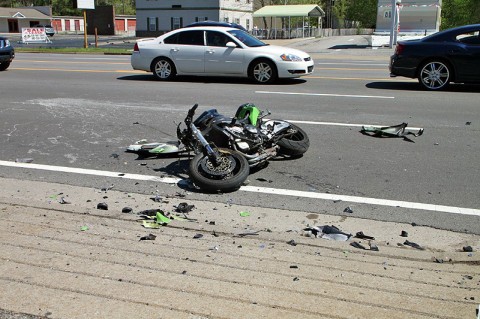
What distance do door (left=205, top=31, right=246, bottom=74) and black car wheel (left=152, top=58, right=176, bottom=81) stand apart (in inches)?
46.1

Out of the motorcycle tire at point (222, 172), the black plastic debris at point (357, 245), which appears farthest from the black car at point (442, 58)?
the black plastic debris at point (357, 245)

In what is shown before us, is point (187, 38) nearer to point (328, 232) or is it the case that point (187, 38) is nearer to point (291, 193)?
point (291, 193)

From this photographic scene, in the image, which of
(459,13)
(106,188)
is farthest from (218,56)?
(459,13)

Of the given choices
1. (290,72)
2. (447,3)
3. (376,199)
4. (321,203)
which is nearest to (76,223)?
(321,203)

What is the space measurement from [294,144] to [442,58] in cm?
736

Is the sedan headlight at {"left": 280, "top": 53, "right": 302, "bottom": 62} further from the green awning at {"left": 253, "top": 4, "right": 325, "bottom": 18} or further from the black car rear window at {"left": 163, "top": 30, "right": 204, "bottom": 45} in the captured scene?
the green awning at {"left": 253, "top": 4, "right": 325, "bottom": 18}

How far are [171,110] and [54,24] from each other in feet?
282

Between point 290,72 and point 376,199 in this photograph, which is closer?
point 376,199

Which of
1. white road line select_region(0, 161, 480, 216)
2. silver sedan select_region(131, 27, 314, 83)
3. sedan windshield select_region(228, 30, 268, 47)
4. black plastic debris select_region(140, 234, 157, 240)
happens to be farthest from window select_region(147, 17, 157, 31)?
black plastic debris select_region(140, 234, 157, 240)

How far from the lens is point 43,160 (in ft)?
23.2

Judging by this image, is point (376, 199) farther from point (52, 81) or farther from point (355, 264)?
point (52, 81)

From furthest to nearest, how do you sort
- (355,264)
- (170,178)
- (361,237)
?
(170,178), (361,237), (355,264)

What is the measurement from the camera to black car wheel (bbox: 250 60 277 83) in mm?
14320

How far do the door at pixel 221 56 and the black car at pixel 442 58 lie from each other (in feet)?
13.8
